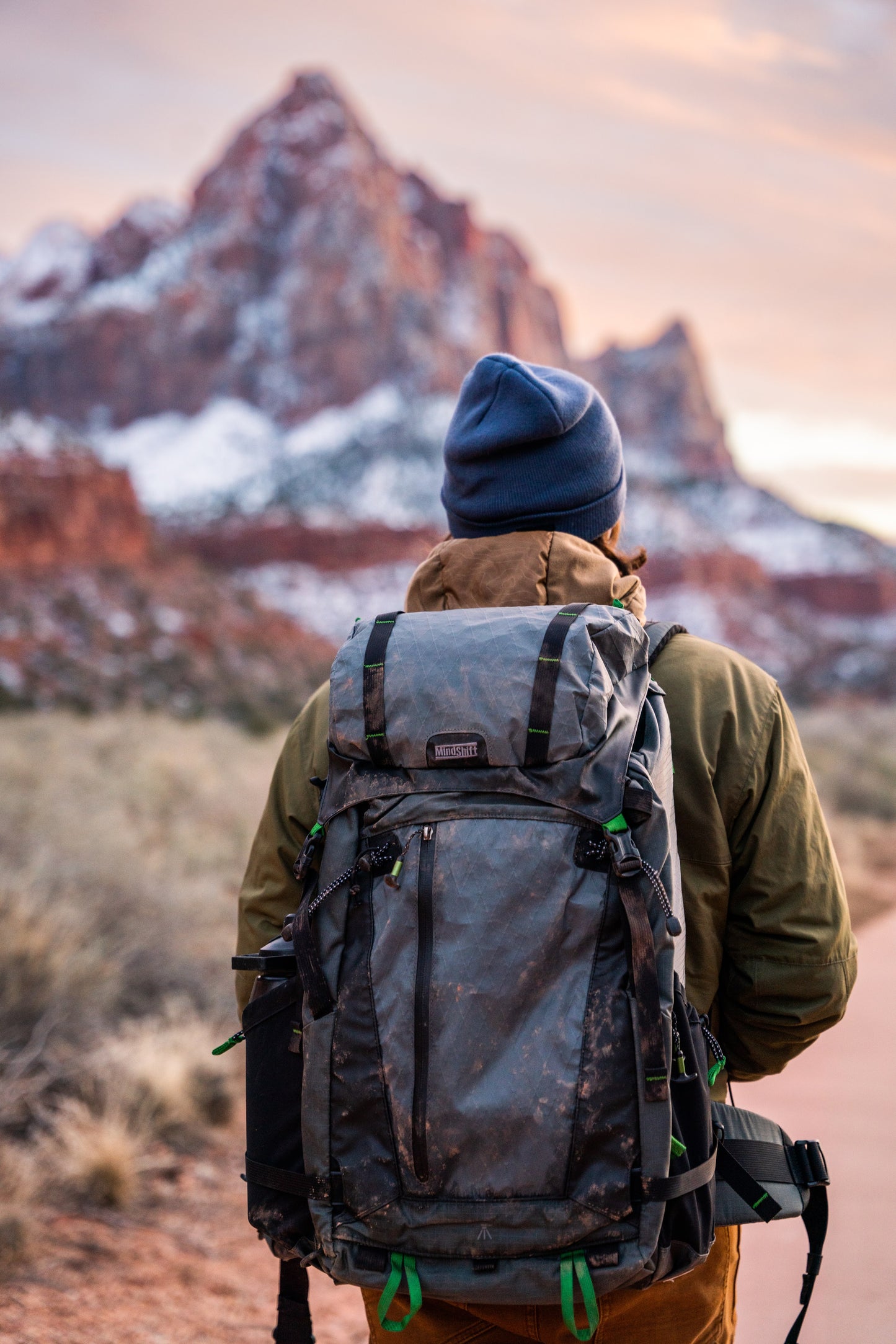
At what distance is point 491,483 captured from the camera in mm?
1694

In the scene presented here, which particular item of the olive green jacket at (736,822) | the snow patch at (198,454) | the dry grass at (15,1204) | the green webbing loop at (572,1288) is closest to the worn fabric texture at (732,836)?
the olive green jacket at (736,822)

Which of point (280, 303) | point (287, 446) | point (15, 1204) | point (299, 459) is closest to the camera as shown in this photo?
point (15, 1204)

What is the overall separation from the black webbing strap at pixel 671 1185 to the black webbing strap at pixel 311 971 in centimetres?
43

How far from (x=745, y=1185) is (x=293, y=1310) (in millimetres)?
678

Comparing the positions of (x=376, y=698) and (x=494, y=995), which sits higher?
(x=376, y=698)

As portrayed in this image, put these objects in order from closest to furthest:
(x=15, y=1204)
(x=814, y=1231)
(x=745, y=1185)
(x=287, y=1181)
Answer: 1. (x=287, y=1181)
2. (x=745, y=1185)
3. (x=814, y=1231)
4. (x=15, y=1204)

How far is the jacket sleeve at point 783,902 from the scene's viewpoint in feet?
5.14

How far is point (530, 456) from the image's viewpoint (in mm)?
1690

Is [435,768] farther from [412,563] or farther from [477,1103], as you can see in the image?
[412,563]

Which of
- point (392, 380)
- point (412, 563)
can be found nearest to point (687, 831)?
point (412, 563)

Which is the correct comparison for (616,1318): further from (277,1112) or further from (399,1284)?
(277,1112)

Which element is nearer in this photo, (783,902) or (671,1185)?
(671,1185)

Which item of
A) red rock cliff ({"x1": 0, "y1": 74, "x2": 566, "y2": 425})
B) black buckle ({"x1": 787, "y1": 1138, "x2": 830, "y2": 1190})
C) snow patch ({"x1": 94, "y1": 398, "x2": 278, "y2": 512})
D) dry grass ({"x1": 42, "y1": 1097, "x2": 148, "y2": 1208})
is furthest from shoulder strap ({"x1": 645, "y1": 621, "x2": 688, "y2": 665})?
Answer: red rock cliff ({"x1": 0, "y1": 74, "x2": 566, "y2": 425})

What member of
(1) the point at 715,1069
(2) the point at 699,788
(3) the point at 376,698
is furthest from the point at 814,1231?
(3) the point at 376,698
